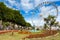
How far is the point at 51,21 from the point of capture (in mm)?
65312

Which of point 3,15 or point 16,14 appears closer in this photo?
point 3,15

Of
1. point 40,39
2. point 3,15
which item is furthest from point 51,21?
point 40,39

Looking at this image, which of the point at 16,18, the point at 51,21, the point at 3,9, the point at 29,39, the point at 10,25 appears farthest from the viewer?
the point at 16,18

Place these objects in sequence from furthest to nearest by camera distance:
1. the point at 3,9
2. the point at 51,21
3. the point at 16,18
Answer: the point at 16,18
the point at 3,9
the point at 51,21

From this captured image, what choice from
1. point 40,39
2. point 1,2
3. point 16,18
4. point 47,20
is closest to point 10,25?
point 16,18

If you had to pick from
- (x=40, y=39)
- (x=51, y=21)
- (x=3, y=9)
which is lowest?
(x=40, y=39)

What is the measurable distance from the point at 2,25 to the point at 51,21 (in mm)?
18666

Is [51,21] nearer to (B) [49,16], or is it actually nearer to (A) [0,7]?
(B) [49,16]

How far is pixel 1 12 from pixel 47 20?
662 inches

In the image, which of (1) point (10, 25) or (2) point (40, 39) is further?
(1) point (10, 25)

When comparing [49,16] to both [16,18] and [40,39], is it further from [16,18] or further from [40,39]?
[40,39]

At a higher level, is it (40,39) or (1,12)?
(1,12)

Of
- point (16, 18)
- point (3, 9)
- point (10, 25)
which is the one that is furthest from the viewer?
point (16, 18)

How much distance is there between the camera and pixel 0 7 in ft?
228
